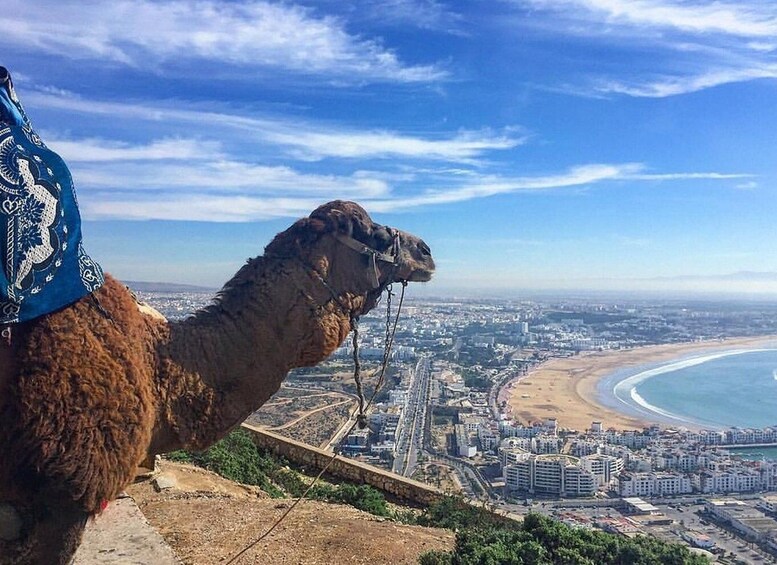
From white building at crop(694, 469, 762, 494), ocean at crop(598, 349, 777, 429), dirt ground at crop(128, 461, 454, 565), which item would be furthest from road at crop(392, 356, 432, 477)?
ocean at crop(598, 349, 777, 429)

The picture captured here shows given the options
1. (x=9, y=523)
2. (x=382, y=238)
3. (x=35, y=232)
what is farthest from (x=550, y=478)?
(x=35, y=232)

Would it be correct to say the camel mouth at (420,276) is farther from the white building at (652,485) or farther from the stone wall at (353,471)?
the white building at (652,485)

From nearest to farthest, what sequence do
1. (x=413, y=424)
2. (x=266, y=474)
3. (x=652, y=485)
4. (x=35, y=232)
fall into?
1. (x=35, y=232)
2. (x=266, y=474)
3. (x=652, y=485)
4. (x=413, y=424)

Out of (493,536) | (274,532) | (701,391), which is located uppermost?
(493,536)

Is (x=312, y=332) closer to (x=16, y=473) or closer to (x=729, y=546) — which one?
(x=16, y=473)

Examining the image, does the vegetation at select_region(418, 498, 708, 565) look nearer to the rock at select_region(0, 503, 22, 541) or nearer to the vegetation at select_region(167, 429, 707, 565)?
the vegetation at select_region(167, 429, 707, 565)

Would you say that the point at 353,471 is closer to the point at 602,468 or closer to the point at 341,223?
the point at 341,223

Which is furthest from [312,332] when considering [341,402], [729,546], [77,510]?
[341,402]
